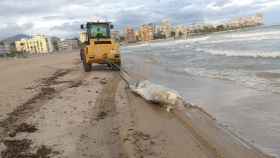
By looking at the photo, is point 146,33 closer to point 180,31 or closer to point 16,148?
point 180,31

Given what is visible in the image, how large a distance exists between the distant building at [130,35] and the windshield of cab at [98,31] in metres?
132

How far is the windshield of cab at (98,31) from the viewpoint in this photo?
19.7 metres

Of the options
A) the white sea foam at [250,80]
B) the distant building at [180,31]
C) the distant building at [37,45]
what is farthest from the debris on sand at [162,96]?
the distant building at [37,45]

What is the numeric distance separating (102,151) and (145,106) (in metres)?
3.25

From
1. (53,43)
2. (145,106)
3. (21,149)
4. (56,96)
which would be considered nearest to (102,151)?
(21,149)

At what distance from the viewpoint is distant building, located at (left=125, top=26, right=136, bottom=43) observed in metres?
154

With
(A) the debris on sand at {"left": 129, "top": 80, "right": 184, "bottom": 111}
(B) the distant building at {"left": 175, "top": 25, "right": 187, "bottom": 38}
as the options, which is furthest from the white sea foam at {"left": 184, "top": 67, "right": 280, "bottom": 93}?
(B) the distant building at {"left": 175, "top": 25, "right": 187, "bottom": 38}

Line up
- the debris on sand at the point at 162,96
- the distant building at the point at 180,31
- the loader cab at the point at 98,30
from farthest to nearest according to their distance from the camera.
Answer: the distant building at the point at 180,31
the loader cab at the point at 98,30
the debris on sand at the point at 162,96

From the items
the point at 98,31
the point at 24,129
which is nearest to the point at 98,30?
the point at 98,31

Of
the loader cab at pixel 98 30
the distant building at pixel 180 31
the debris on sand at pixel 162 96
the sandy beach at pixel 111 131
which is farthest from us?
the distant building at pixel 180 31

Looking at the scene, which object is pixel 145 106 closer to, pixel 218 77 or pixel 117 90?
pixel 117 90

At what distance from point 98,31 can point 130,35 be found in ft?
461

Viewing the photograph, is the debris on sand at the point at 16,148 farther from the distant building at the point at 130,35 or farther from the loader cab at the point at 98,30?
the distant building at the point at 130,35

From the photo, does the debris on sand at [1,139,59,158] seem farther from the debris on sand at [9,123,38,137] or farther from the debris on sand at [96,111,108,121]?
the debris on sand at [96,111,108,121]
